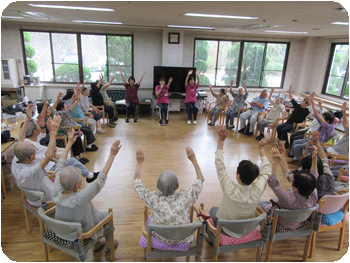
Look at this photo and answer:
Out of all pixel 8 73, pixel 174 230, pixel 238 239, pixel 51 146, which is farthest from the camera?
pixel 8 73

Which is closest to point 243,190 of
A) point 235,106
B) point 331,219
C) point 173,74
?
point 331,219

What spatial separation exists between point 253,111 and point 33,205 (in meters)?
5.68

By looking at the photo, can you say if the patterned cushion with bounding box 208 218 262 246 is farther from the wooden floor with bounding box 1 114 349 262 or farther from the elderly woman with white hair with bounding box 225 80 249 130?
the elderly woman with white hair with bounding box 225 80 249 130

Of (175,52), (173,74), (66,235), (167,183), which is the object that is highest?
(175,52)

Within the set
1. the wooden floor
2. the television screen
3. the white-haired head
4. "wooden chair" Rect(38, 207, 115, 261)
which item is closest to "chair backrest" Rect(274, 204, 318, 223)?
the wooden floor

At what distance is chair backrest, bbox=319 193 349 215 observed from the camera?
7.30 ft

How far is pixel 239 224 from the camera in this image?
1905 millimetres

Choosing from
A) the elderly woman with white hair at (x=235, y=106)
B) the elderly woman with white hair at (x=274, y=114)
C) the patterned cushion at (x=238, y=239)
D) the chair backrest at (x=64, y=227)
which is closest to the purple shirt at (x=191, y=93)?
the elderly woman with white hair at (x=235, y=106)

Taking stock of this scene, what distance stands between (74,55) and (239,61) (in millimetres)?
6087

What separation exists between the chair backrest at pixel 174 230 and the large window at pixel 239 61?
7.90 metres

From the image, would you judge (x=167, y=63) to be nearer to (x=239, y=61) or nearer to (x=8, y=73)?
(x=239, y=61)

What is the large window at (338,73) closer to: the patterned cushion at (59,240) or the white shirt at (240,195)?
the white shirt at (240,195)

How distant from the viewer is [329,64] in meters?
8.56

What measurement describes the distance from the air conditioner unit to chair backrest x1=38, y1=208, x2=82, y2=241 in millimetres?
7694
